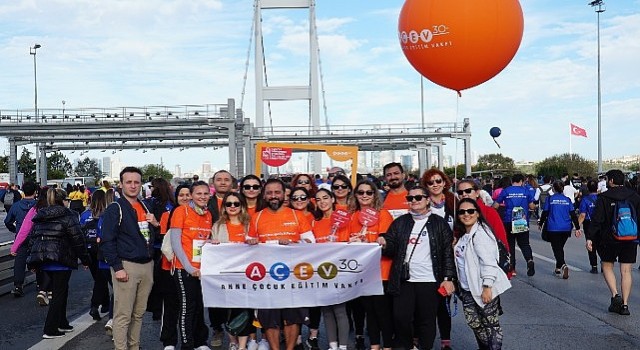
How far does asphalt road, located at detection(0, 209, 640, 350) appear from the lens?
6098 millimetres

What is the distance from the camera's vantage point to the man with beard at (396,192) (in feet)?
20.3

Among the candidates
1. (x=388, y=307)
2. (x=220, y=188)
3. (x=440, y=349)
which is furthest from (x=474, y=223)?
(x=220, y=188)

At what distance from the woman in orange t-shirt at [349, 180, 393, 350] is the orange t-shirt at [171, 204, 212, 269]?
1347mm

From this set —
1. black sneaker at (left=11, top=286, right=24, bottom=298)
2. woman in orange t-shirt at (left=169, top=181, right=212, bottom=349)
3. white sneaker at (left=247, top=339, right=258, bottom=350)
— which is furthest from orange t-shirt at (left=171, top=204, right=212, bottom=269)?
black sneaker at (left=11, top=286, right=24, bottom=298)

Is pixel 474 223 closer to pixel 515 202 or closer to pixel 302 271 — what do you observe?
pixel 302 271

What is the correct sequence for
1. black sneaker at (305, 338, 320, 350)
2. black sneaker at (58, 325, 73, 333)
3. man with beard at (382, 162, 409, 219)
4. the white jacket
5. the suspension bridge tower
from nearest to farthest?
1. the white jacket
2. black sneaker at (305, 338, 320, 350)
3. man with beard at (382, 162, 409, 219)
4. black sneaker at (58, 325, 73, 333)
5. the suspension bridge tower

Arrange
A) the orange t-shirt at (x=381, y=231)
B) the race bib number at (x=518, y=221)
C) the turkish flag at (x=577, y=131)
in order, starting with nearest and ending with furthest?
the orange t-shirt at (x=381, y=231) < the race bib number at (x=518, y=221) < the turkish flag at (x=577, y=131)

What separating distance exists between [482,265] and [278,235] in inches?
68.4

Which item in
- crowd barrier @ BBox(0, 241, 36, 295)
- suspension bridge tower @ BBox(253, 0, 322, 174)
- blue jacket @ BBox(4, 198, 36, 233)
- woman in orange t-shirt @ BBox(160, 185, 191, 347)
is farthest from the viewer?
suspension bridge tower @ BBox(253, 0, 322, 174)

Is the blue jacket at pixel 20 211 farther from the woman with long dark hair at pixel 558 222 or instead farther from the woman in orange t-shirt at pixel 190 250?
the woman with long dark hair at pixel 558 222

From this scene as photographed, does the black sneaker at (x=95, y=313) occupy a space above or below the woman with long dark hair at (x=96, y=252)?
below

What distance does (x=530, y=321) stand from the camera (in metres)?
6.89

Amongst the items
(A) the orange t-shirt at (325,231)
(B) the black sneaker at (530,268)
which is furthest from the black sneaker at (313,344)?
(B) the black sneaker at (530,268)

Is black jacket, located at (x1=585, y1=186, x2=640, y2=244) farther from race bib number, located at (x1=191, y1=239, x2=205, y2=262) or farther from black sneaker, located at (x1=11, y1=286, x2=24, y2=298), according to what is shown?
black sneaker, located at (x1=11, y1=286, x2=24, y2=298)
